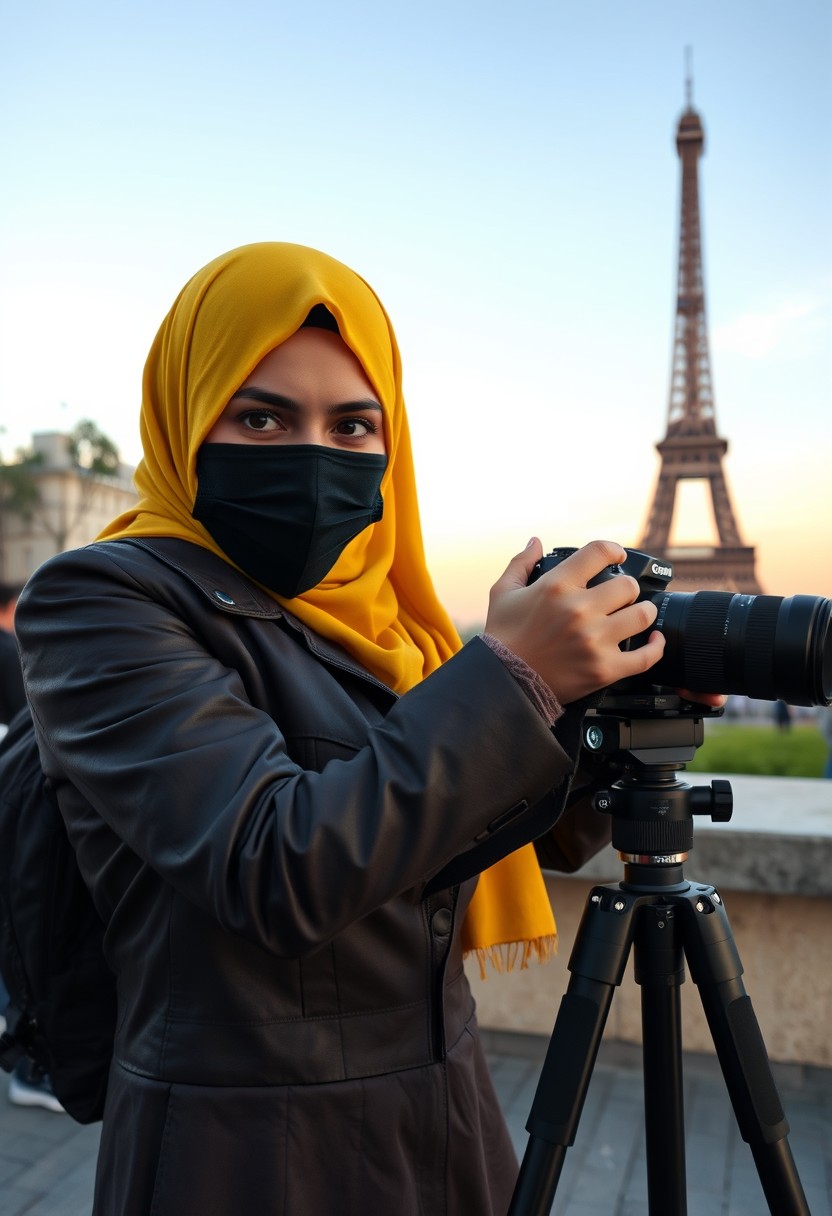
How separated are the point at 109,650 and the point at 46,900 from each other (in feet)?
1.48

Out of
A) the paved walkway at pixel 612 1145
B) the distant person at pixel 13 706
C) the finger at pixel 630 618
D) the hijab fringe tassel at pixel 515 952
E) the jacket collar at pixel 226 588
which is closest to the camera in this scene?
the finger at pixel 630 618

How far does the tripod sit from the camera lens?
0.30ft

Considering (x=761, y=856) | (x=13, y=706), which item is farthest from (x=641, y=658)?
(x=13, y=706)

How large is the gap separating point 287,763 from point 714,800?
2.25 feet

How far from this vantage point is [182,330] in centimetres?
153

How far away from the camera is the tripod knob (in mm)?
1505

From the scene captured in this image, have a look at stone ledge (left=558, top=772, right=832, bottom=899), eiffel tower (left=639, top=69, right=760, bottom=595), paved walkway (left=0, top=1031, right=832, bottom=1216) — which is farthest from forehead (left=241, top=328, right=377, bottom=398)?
eiffel tower (left=639, top=69, right=760, bottom=595)

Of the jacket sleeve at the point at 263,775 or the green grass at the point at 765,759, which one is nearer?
the jacket sleeve at the point at 263,775

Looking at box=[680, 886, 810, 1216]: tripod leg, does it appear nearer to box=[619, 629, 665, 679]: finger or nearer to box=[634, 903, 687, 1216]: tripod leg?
box=[634, 903, 687, 1216]: tripod leg

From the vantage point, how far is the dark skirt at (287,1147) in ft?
4.05

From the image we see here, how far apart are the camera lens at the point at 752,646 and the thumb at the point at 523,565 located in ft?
0.71

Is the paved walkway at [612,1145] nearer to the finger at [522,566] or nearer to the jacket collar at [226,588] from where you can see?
the jacket collar at [226,588]

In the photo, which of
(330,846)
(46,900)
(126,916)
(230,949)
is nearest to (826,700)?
(330,846)

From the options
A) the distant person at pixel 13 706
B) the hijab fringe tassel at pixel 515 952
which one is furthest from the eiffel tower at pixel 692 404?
the hijab fringe tassel at pixel 515 952
